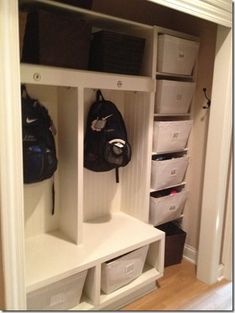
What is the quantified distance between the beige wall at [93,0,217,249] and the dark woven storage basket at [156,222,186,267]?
0.15 meters

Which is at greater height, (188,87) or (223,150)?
(188,87)

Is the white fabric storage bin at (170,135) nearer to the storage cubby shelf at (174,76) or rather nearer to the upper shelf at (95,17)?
the storage cubby shelf at (174,76)

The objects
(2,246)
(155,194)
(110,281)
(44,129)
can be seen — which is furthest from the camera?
(155,194)

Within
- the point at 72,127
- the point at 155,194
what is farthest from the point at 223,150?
the point at 72,127

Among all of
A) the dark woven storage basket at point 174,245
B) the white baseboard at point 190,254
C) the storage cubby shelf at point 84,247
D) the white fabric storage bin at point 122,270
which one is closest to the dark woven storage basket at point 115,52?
the storage cubby shelf at point 84,247

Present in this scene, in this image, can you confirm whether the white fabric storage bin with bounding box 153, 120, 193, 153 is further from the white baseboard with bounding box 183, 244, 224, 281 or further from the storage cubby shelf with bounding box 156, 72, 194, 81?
the white baseboard with bounding box 183, 244, 224, 281

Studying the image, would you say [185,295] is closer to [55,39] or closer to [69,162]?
[69,162]

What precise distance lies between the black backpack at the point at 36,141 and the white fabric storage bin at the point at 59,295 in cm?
61

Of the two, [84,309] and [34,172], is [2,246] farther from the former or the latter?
[84,309]

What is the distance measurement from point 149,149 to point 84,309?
1167 millimetres

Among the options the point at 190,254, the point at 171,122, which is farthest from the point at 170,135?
the point at 190,254

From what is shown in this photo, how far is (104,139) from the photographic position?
6.48 ft

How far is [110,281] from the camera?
1908mm

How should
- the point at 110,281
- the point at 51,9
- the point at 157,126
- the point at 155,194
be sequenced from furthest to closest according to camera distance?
the point at 155,194
the point at 157,126
the point at 110,281
the point at 51,9
